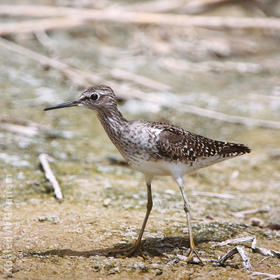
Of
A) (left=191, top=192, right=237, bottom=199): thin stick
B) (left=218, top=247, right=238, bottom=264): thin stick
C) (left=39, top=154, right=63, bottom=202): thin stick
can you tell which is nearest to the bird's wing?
(left=218, top=247, right=238, bottom=264): thin stick

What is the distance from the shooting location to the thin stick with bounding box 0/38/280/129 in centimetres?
845

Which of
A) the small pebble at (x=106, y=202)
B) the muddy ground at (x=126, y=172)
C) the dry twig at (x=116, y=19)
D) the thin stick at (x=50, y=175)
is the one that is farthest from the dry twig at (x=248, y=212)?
the dry twig at (x=116, y=19)

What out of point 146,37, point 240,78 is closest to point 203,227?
point 240,78

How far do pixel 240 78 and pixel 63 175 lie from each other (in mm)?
6399

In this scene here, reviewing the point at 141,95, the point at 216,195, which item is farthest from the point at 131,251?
the point at 141,95

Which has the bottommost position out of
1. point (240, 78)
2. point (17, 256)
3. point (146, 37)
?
point (17, 256)

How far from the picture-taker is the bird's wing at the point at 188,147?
4582 millimetres

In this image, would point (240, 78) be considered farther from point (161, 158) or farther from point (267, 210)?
point (161, 158)

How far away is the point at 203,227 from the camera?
5266 millimetres

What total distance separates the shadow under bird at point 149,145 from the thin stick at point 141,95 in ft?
11.6

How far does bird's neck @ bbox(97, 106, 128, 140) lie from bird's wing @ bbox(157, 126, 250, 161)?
39 centimetres

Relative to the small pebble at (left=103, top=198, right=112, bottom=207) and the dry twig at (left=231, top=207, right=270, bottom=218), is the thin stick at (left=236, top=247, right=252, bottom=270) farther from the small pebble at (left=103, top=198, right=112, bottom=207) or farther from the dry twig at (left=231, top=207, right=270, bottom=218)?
the small pebble at (left=103, top=198, right=112, bottom=207)

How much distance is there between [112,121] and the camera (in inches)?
186

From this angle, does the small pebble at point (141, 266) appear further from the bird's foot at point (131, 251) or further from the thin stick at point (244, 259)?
the thin stick at point (244, 259)
